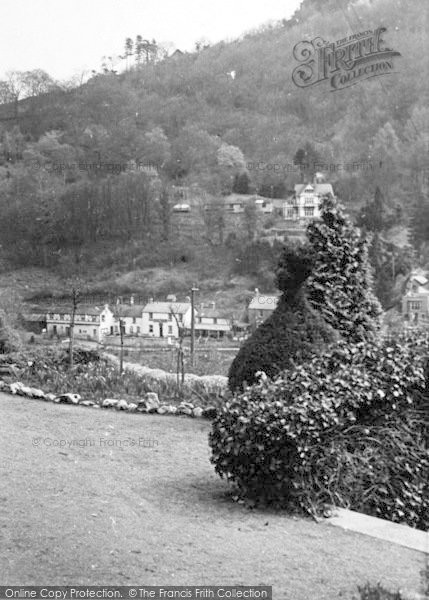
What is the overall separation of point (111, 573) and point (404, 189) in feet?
37.7

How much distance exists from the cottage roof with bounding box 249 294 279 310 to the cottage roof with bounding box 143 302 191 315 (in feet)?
3.68

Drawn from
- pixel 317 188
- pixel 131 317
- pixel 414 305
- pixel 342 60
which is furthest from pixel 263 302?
pixel 342 60

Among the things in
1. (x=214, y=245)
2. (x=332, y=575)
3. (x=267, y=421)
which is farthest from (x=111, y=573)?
(x=214, y=245)

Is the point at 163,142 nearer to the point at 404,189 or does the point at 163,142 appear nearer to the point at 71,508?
the point at 404,189

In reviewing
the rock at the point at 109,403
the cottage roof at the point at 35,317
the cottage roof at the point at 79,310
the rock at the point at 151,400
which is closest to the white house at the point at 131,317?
the cottage roof at the point at 79,310

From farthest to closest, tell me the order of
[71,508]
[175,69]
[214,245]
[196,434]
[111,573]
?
1. [175,69]
2. [214,245]
3. [196,434]
4. [71,508]
5. [111,573]

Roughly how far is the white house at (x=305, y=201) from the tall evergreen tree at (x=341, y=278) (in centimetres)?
328

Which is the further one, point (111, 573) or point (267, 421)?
point (267, 421)

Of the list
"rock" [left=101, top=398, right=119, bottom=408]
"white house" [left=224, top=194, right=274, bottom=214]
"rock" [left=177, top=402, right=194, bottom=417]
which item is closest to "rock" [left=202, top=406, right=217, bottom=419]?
"rock" [left=177, top=402, right=194, bottom=417]

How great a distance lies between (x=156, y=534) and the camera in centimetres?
448

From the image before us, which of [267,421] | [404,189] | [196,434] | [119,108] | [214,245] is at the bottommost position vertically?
[196,434]

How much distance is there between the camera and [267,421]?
523 cm

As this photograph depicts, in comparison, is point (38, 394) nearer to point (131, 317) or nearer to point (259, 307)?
point (131, 317)

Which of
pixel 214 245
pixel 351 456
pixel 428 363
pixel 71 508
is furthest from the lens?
pixel 214 245
